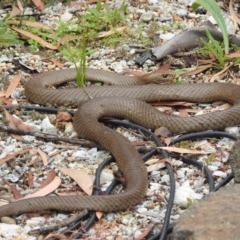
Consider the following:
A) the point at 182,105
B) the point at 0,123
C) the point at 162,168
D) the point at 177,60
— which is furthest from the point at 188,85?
the point at 0,123

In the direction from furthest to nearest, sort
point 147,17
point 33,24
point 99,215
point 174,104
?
point 147,17, point 33,24, point 174,104, point 99,215

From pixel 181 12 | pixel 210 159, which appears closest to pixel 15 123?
pixel 210 159

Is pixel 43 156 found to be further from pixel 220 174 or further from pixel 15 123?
pixel 220 174

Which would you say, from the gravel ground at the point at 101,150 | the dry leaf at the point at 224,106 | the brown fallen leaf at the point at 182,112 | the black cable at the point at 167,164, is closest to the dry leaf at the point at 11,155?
the gravel ground at the point at 101,150

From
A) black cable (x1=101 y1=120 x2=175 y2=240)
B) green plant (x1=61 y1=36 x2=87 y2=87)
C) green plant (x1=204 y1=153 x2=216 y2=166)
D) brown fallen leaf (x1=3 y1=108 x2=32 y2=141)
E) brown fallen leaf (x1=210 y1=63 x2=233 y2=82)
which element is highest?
green plant (x1=61 y1=36 x2=87 y2=87)

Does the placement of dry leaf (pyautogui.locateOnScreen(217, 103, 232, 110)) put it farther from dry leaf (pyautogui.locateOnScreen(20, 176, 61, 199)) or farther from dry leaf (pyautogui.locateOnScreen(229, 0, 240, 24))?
dry leaf (pyautogui.locateOnScreen(20, 176, 61, 199))

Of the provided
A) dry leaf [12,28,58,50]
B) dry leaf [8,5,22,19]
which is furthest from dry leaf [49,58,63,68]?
dry leaf [8,5,22,19]
